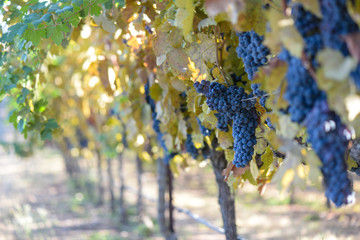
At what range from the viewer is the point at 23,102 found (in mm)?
2133

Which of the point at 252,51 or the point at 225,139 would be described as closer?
the point at 252,51

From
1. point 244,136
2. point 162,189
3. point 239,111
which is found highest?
point 239,111

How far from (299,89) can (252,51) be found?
34 centimetres

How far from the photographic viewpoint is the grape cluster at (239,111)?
1457mm

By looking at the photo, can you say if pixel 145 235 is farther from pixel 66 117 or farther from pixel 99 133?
pixel 66 117

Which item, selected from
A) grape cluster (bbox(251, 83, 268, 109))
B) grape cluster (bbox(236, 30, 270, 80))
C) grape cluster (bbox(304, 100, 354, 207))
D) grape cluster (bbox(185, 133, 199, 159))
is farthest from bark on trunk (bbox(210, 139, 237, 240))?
grape cluster (bbox(304, 100, 354, 207))

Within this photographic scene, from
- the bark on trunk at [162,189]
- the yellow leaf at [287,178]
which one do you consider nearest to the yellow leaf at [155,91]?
the yellow leaf at [287,178]

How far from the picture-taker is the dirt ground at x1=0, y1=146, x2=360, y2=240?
509 cm

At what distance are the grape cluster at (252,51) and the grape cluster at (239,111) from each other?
0.77ft

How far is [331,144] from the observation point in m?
0.89

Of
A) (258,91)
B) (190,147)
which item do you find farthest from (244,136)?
(190,147)

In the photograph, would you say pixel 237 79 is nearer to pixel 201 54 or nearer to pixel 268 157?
pixel 201 54

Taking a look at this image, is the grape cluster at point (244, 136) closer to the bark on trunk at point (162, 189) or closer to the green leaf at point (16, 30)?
the green leaf at point (16, 30)

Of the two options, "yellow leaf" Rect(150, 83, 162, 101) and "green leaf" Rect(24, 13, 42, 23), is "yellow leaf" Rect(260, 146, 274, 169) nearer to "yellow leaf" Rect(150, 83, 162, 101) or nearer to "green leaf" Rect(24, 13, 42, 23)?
"yellow leaf" Rect(150, 83, 162, 101)
